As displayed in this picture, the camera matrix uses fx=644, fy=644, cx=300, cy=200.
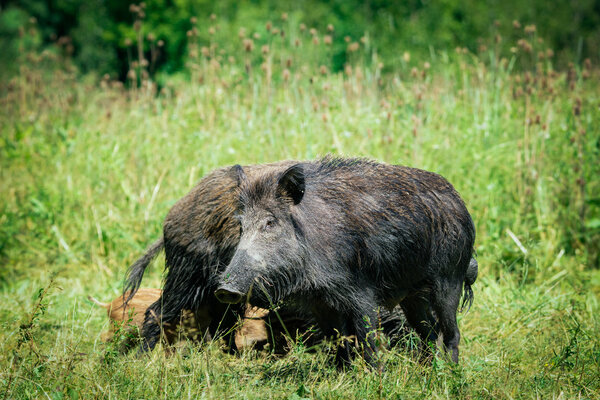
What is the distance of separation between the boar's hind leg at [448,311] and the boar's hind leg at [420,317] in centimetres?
11

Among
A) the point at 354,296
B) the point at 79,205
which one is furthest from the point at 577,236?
the point at 79,205

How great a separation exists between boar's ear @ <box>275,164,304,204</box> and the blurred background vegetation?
17.1 metres

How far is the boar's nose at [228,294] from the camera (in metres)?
3.62

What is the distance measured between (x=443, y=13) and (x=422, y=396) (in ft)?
80.5

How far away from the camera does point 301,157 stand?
687cm

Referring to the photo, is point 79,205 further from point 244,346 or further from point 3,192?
point 244,346

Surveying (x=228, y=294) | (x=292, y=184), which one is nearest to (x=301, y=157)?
(x=292, y=184)

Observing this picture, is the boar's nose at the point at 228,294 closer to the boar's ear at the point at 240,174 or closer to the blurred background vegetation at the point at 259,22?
the boar's ear at the point at 240,174

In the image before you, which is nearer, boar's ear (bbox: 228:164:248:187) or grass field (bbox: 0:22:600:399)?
grass field (bbox: 0:22:600:399)

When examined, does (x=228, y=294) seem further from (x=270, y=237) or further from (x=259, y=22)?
(x=259, y=22)

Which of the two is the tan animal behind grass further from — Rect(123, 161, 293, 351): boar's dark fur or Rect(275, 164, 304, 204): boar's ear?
Rect(275, 164, 304, 204): boar's ear

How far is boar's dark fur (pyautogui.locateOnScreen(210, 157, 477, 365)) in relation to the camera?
3982mm

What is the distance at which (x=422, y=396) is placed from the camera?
11.5ft

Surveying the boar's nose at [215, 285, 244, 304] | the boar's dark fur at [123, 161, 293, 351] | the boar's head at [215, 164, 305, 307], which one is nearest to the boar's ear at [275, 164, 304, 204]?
the boar's head at [215, 164, 305, 307]
